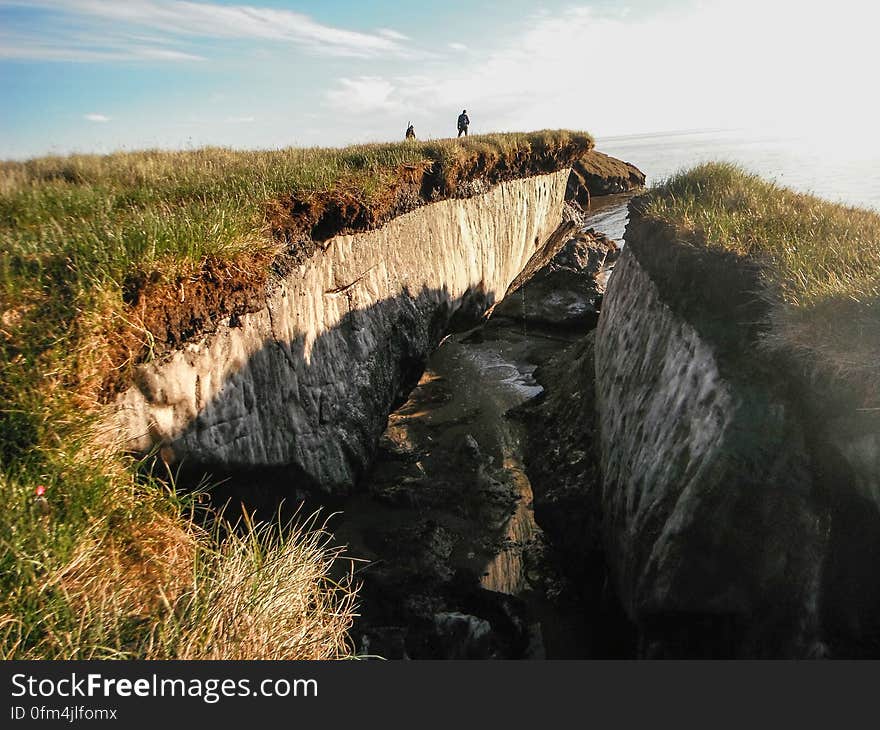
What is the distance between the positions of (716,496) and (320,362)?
19.4ft

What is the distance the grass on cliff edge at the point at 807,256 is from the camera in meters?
4.59

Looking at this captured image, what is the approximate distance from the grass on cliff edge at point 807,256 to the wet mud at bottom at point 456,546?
4074 millimetres

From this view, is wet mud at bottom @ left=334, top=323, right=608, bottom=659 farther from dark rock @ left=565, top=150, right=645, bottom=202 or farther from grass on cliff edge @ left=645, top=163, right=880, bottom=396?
dark rock @ left=565, top=150, right=645, bottom=202

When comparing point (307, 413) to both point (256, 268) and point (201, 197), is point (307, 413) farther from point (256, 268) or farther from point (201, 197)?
point (201, 197)

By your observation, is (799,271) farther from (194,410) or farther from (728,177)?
(194,410)

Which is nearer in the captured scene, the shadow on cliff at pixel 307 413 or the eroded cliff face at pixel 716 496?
the eroded cliff face at pixel 716 496

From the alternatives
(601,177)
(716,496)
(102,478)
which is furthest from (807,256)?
(601,177)

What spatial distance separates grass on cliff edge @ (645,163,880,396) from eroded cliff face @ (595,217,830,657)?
1.03 feet

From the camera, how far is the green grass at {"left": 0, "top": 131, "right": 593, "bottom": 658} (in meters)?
3.14

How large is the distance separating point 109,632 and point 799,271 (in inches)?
244

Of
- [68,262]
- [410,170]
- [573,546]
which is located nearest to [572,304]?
[410,170]

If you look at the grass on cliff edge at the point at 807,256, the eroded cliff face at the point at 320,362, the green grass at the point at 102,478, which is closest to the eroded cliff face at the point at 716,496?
the grass on cliff edge at the point at 807,256

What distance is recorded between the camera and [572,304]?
59.7 ft

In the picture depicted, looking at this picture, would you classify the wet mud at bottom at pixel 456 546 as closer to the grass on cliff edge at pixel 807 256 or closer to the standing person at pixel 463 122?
the grass on cliff edge at pixel 807 256
